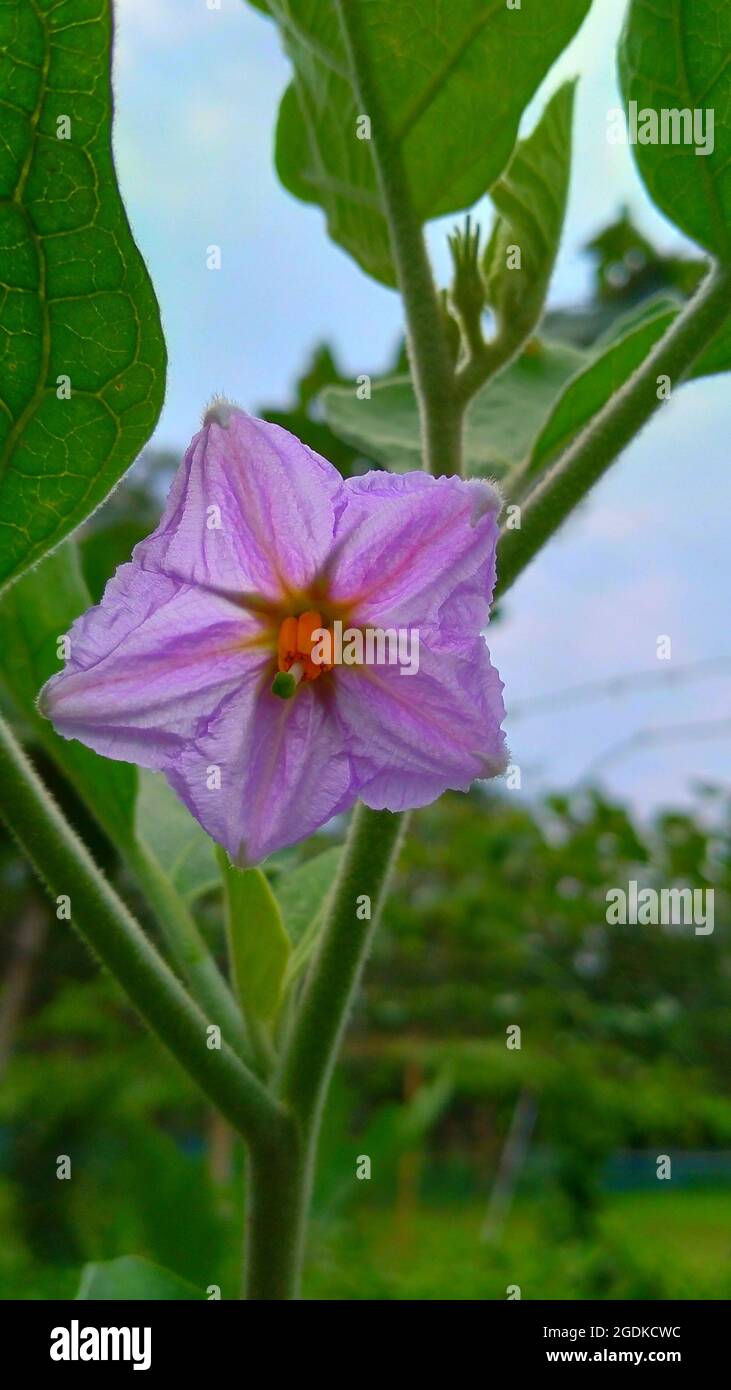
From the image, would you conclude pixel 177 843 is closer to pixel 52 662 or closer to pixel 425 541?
pixel 52 662

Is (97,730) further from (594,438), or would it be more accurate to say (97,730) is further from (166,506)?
(594,438)

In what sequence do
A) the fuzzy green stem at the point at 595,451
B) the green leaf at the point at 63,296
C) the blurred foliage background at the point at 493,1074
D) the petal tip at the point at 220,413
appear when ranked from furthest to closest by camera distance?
the blurred foliage background at the point at 493,1074 → the fuzzy green stem at the point at 595,451 → the petal tip at the point at 220,413 → the green leaf at the point at 63,296

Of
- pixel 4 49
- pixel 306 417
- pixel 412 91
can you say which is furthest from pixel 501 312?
pixel 306 417

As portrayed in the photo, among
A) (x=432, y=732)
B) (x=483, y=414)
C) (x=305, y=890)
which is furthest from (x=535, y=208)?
(x=305, y=890)

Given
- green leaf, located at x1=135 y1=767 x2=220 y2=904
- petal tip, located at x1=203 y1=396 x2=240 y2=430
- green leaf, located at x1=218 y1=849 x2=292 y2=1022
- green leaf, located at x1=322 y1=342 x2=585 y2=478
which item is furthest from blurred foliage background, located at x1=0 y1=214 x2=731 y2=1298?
petal tip, located at x1=203 y1=396 x2=240 y2=430

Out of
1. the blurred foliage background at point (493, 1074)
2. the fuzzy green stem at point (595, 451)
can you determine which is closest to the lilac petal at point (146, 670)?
the fuzzy green stem at point (595, 451)

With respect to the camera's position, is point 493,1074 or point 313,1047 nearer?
point 313,1047

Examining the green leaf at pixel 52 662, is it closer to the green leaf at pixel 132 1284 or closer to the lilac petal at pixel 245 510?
the lilac petal at pixel 245 510
